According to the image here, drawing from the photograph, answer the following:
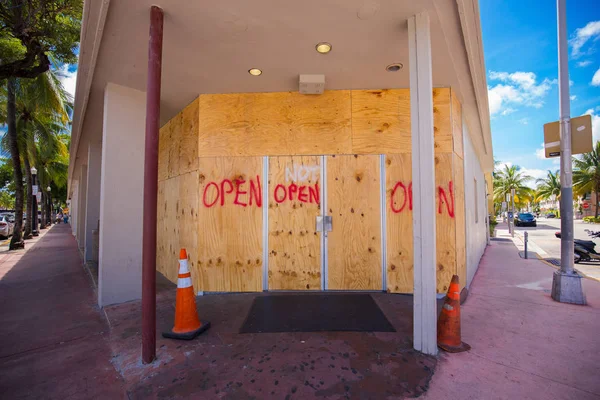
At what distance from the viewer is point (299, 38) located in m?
3.57

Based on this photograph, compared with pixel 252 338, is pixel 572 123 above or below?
above

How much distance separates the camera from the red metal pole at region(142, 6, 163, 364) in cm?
293

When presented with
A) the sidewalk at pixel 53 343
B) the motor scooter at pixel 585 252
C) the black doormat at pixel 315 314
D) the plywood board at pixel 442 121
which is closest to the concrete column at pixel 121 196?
the sidewalk at pixel 53 343

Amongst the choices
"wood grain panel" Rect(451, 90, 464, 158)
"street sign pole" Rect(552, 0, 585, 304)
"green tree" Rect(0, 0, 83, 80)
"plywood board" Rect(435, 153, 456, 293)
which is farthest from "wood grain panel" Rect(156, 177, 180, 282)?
"street sign pole" Rect(552, 0, 585, 304)

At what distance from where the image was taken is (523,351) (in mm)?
3076

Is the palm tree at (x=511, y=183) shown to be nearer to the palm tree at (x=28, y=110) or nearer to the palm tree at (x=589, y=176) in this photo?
the palm tree at (x=589, y=176)

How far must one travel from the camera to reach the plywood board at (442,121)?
489 centimetres

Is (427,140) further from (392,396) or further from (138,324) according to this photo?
(138,324)

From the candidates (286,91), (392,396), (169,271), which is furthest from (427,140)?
(169,271)

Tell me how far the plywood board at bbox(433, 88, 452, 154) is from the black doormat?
295cm

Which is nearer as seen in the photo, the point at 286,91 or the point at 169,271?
the point at 286,91

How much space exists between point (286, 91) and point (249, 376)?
4463mm

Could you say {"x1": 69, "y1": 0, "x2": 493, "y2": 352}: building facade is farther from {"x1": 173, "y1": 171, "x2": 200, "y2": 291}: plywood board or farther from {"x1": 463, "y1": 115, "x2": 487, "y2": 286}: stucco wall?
{"x1": 463, "y1": 115, "x2": 487, "y2": 286}: stucco wall

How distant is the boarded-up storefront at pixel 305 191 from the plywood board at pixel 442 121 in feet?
0.08
